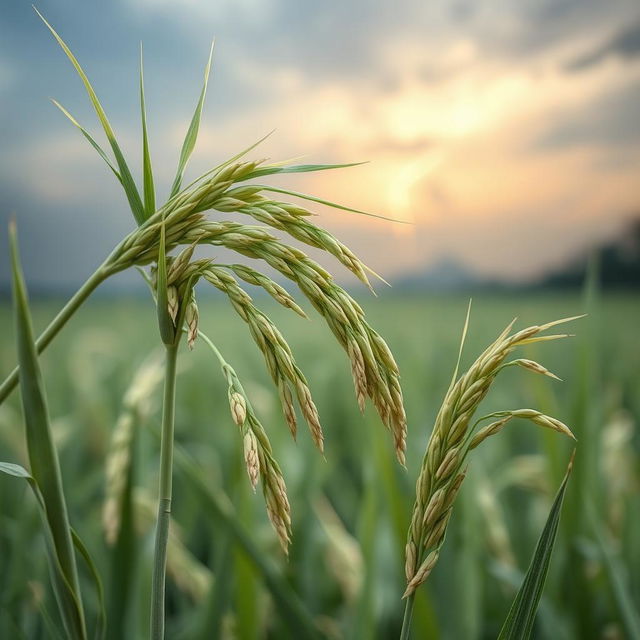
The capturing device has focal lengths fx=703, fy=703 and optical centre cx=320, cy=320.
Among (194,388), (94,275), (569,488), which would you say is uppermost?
(94,275)

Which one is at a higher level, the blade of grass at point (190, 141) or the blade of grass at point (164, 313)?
the blade of grass at point (190, 141)

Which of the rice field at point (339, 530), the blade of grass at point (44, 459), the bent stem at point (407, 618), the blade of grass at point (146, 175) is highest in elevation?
the blade of grass at point (146, 175)

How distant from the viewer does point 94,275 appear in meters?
0.33

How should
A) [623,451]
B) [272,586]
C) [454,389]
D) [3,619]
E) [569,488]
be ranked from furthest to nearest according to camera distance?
[623,451], [569,488], [3,619], [272,586], [454,389]

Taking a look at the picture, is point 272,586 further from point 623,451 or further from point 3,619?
point 623,451

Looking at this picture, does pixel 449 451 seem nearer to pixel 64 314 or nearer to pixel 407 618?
pixel 407 618

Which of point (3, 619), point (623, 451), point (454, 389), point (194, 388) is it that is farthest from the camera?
point (194, 388)

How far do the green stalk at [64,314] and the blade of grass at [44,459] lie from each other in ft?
0.04

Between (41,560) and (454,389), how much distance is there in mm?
1244

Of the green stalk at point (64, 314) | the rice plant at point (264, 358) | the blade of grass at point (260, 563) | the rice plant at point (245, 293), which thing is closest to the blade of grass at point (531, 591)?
the rice plant at point (264, 358)

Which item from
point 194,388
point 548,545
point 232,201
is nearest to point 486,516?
point 548,545

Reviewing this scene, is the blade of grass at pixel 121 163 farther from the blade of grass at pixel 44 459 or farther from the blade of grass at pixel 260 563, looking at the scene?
the blade of grass at pixel 260 563

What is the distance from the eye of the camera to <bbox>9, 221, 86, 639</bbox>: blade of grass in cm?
30

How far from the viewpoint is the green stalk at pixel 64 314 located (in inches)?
12.1
